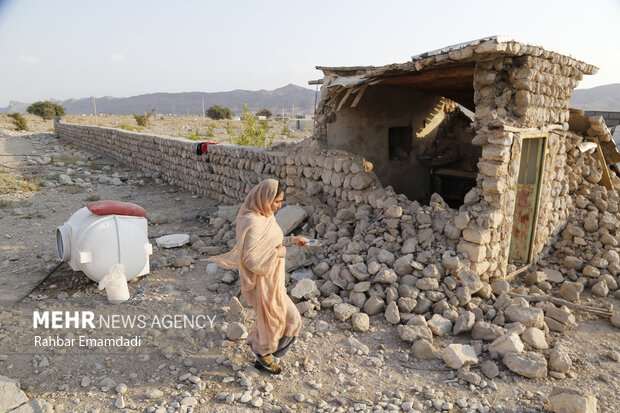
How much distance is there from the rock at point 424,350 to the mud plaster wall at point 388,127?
12.3 ft

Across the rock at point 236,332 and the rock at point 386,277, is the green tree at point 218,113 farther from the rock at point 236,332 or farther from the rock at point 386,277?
the rock at point 236,332

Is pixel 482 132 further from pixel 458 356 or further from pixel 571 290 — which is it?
pixel 458 356

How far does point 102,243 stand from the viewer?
4.58 metres

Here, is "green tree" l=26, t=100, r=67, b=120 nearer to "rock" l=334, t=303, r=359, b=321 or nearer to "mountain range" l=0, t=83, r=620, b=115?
"rock" l=334, t=303, r=359, b=321

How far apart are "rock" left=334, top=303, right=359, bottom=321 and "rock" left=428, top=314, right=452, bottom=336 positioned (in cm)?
77

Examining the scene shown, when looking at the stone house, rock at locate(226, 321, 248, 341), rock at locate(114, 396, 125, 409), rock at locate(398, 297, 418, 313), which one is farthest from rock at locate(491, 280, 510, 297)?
rock at locate(114, 396, 125, 409)

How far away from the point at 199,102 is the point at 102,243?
114m

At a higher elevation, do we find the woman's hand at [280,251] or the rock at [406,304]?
the woman's hand at [280,251]

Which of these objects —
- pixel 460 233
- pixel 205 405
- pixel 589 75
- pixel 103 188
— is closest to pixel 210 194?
pixel 103 188

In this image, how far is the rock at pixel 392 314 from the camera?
4301 mm

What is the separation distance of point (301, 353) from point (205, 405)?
1.00 meters

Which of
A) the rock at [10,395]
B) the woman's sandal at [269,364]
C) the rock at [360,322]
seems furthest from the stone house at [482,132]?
the rock at [10,395]

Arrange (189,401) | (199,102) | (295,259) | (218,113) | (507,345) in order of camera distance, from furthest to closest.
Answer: (199,102) < (218,113) < (295,259) < (507,345) < (189,401)

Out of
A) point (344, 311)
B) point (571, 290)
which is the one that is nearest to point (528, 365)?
point (344, 311)
